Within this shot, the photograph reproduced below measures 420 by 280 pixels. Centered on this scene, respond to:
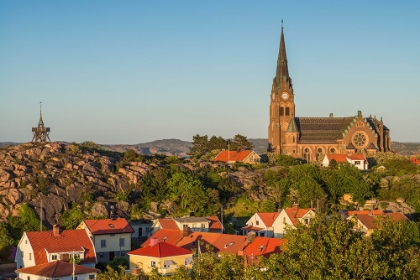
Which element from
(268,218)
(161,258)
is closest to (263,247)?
(161,258)

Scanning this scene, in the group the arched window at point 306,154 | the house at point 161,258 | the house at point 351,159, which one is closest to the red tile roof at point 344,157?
the house at point 351,159

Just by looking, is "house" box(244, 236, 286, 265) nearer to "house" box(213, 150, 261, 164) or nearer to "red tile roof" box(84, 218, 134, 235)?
"red tile roof" box(84, 218, 134, 235)

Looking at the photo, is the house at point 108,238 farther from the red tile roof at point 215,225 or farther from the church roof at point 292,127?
the church roof at point 292,127

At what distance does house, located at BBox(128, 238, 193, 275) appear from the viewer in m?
53.2

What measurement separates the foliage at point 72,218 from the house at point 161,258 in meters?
17.8

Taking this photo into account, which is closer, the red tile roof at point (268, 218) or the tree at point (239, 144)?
the red tile roof at point (268, 218)

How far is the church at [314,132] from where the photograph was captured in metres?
122

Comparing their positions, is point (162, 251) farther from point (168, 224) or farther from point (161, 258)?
point (168, 224)

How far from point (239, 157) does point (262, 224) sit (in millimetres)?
39111

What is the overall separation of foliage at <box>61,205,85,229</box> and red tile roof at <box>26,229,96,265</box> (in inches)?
489

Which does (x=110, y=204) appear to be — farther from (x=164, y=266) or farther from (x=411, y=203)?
(x=411, y=203)

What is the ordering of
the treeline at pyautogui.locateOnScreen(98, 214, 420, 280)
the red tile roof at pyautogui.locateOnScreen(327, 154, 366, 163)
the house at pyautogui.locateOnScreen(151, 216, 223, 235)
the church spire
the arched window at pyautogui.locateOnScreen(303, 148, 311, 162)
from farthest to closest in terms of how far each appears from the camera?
the church spire, the arched window at pyautogui.locateOnScreen(303, 148, 311, 162), the red tile roof at pyautogui.locateOnScreen(327, 154, 366, 163), the house at pyautogui.locateOnScreen(151, 216, 223, 235), the treeline at pyautogui.locateOnScreen(98, 214, 420, 280)

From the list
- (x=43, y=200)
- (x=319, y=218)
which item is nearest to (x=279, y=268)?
(x=319, y=218)

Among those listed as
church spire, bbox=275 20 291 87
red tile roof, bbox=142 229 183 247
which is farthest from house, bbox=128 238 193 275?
church spire, bbox=275 20 291 87
